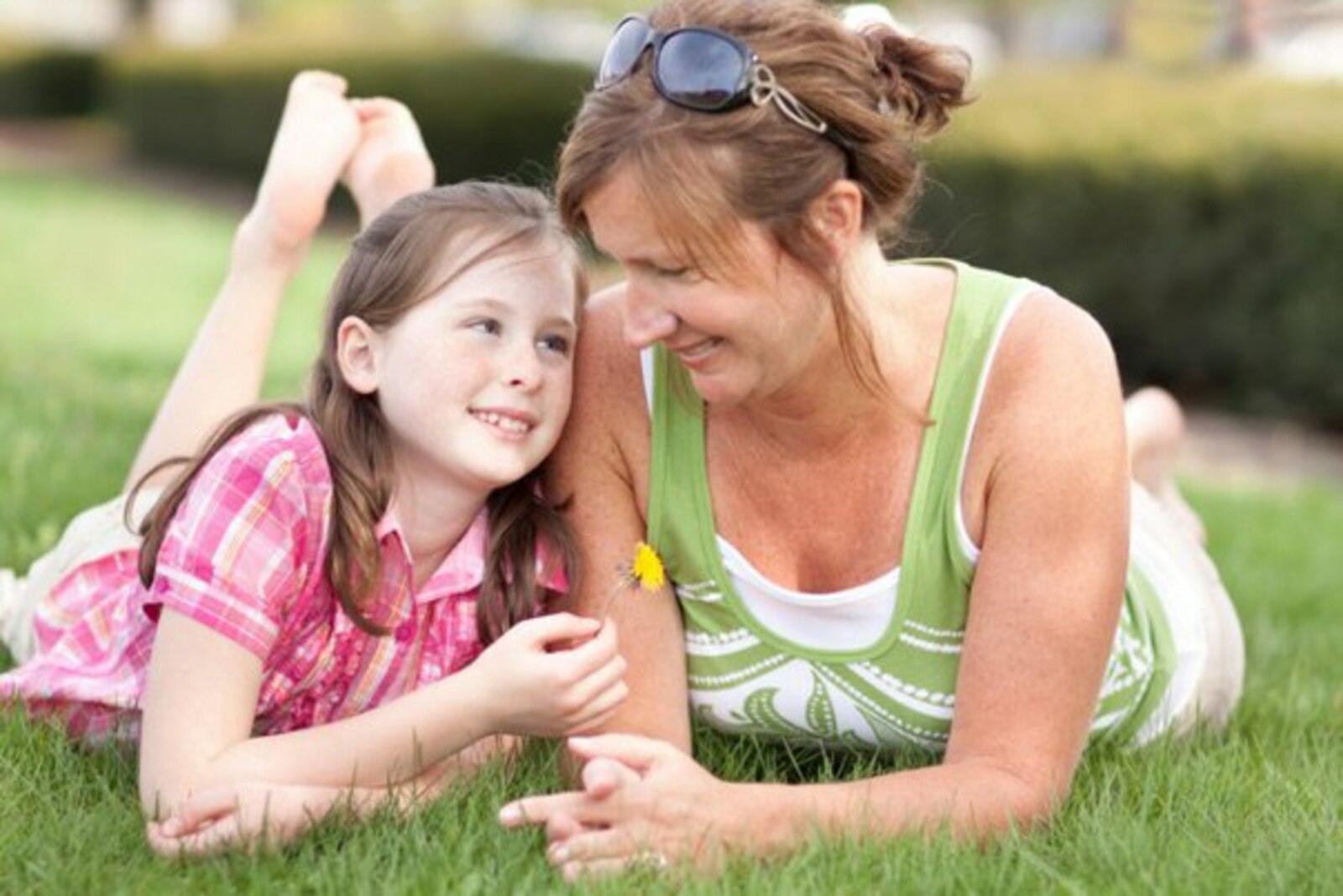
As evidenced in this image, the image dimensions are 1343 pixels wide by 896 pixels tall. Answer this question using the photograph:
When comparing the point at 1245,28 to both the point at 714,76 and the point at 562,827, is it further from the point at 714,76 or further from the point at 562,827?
the point at 562,827

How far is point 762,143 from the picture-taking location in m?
2.67

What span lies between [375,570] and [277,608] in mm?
185

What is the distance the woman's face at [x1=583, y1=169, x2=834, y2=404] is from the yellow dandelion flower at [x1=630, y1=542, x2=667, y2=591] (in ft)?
1.14

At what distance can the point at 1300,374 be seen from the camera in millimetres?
8547

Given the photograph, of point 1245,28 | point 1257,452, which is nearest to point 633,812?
point 1257,452

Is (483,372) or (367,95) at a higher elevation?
(483,372)

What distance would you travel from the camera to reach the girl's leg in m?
4.14

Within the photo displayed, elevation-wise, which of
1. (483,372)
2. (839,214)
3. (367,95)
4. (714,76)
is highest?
(714,76)

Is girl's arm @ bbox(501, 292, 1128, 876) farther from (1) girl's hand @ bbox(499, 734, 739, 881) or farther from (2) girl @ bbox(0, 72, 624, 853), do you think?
(2) girl @ bbox(0, 72, 624, 853)

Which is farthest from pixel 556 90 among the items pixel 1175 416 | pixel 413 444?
pixel 413 444

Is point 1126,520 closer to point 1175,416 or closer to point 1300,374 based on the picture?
point 1175,416

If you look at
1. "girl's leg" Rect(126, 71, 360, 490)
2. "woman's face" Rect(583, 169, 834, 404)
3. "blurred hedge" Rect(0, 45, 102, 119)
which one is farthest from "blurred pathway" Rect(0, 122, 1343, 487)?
"blurred hedge" Rect(0, 45, 102, 119)

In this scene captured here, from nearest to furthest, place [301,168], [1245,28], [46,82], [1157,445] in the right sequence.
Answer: [301,168], [1157,445], [1245,28], [46,82]

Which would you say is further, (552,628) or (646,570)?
(646,570)
